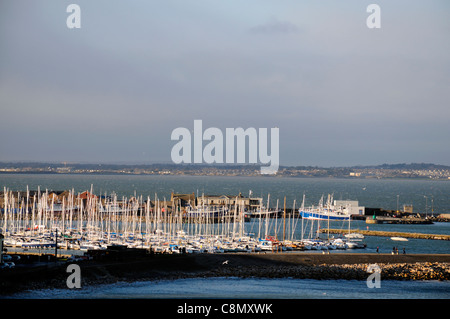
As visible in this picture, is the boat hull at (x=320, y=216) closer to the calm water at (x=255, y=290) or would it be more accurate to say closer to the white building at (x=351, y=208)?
the white building at (x=351, y=208)

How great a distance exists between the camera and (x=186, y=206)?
269 ft

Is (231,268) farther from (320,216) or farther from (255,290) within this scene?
(320,216)

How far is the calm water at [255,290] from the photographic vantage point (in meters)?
27.3

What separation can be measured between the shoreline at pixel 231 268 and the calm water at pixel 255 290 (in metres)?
0.77

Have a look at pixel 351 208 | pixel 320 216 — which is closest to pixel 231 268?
pixel 320 216

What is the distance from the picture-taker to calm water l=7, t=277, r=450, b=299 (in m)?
27.3

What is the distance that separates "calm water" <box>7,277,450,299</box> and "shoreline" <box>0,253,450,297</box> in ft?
2.53

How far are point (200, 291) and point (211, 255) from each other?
8.54 m

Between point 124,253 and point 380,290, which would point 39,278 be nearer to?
point 124,253

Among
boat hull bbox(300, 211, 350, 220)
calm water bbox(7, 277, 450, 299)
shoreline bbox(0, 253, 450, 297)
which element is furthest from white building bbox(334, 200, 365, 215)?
calm water bbox(7, 277, 450, 299)

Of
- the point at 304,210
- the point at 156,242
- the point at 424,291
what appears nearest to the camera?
the point at 424,291

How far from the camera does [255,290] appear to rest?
29.6 meters

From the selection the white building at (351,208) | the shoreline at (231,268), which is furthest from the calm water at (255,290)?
the white building at (351,208)
